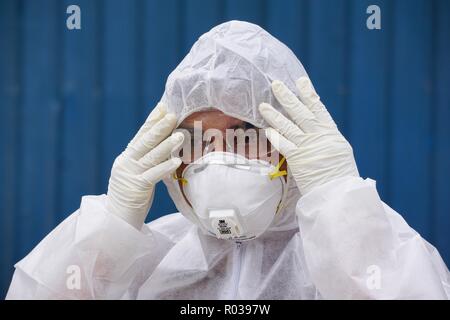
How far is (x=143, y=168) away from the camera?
179 centimetres

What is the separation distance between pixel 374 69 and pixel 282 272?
4.12ft

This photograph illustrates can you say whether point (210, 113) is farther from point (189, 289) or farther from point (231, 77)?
point (189, 289)

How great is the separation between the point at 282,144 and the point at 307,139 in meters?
0.07

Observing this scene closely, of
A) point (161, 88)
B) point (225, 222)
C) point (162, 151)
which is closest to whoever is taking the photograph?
point (225, 222)

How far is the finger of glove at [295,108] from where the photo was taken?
1681 mm

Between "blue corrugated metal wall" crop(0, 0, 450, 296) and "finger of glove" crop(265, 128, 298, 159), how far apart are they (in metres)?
1.05

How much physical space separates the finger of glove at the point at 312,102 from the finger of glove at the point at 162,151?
375mm

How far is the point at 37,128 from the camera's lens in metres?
2.78

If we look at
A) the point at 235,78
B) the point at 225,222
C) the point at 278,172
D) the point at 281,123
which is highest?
the point at 235,78

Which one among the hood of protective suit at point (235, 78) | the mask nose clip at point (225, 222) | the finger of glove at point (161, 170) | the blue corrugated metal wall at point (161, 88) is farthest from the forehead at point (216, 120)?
the blue corrugated metal wall at point (161, 88)

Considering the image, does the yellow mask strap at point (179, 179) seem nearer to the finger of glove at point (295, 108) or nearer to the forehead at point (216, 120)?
the forehead at point (216, 120)

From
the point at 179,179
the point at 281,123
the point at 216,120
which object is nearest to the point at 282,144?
the point at 281,123

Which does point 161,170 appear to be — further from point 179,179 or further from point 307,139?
point 307,139

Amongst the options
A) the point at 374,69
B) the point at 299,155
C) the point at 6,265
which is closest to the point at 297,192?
the point at 299,155
